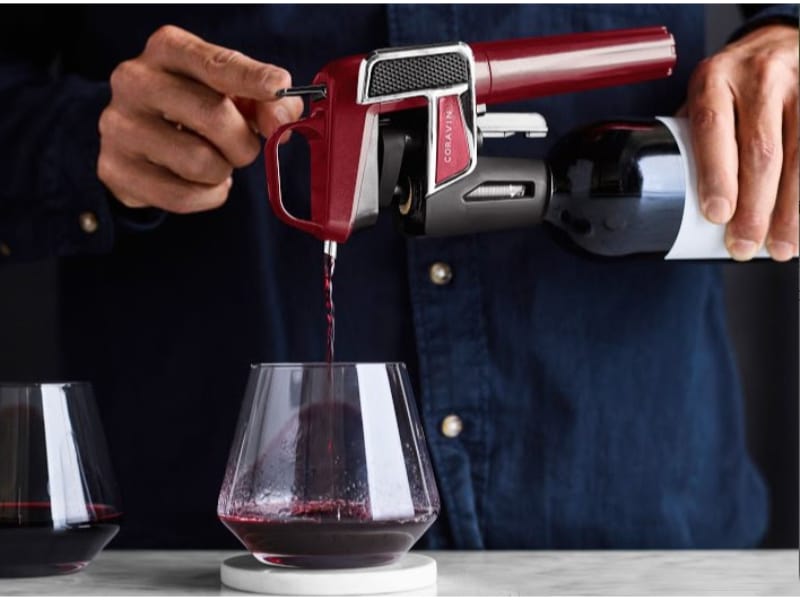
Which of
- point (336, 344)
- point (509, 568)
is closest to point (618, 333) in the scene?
point (336, 344)

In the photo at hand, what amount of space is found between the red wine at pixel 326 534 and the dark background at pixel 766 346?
988mm

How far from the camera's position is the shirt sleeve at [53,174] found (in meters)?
1.21

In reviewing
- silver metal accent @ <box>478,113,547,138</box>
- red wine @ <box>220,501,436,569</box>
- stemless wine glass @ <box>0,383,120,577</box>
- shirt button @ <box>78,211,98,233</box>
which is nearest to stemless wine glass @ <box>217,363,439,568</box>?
red wine @ <box>220,501,436,569</box>

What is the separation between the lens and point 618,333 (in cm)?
127

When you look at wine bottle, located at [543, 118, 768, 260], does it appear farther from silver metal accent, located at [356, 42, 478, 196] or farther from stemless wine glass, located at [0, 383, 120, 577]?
stemless wine glass, located at [0, 383, 120, 577]

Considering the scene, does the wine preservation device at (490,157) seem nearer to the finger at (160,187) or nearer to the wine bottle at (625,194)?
the wine bottle at (625,194)

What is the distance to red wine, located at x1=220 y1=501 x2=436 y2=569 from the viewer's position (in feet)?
2.64

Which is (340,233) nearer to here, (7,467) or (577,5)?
(7,467)

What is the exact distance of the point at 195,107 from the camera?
1.03 metres

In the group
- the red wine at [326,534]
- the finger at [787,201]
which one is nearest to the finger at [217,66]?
the red wine at [326,534]

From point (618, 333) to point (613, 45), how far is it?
370mm

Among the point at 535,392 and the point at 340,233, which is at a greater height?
the point at 340,233

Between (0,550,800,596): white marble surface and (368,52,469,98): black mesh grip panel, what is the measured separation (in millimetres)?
334

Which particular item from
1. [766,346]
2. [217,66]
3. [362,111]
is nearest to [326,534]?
[362,111]
